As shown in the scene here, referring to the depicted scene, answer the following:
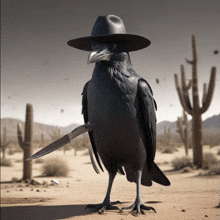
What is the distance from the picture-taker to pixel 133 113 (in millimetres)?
3732

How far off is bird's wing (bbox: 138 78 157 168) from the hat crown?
0.76 meters

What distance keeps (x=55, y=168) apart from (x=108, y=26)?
9762mm

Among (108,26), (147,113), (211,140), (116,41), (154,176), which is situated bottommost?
(154,176)

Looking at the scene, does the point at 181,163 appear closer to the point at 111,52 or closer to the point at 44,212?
the point at 44,212

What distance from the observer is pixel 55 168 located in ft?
41.0

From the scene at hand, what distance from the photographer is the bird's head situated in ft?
11.9

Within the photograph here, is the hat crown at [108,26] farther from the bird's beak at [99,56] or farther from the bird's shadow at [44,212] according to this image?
the bird's shadow at [44,212]

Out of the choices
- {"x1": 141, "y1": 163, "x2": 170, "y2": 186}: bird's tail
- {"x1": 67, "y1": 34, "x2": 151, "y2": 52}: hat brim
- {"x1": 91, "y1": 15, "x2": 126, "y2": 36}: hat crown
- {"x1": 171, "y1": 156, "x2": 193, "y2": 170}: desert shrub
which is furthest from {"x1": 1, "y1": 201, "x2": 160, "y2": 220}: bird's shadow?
{"x1": 171, "y1": 156, "x2": 193, "y2": 170}: desert shrub

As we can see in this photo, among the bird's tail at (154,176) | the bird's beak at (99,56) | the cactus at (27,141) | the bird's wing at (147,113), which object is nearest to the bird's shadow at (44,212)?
the bird's tail at (154,176)

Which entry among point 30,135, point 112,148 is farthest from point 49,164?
point 112,148

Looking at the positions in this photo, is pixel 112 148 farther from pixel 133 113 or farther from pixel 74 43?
pixel 74 43

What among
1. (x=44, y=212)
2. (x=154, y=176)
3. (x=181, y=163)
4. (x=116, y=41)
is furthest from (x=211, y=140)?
(x=116, y=41)

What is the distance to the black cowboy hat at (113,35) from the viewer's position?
12.4ft

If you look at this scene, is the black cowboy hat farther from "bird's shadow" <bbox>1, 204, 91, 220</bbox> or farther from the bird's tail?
"bird's shadow" <bbox>1, 204, 91, 220</bbox>
